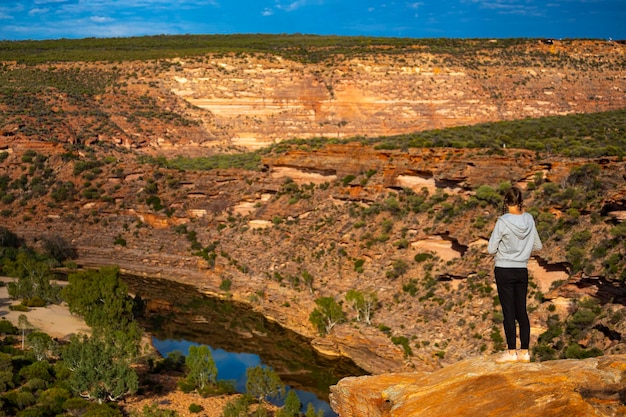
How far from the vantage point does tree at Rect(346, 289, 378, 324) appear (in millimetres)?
36312

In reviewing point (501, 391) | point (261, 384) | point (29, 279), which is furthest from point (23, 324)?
point (501, 391)

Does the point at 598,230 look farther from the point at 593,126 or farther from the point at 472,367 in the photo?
the point at 472,367

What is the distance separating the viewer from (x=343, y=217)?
46.0 m

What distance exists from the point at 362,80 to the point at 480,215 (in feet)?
163

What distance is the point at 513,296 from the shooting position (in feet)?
27.9

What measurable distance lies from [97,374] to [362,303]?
1457 cm

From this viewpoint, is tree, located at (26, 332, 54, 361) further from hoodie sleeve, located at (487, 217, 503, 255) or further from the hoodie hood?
the hoodie hood

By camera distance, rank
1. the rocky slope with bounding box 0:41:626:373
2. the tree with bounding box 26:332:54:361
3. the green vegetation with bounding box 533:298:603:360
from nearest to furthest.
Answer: the green vegetation with bounding box 533:298:603:360
the tree with bounding box 26:332:54:361
the rocky slope with bounding box 0:41:626:373

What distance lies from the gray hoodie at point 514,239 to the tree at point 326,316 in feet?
93.6

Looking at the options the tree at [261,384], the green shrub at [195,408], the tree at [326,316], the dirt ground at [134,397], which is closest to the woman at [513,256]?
the dirt ground at [134,397]

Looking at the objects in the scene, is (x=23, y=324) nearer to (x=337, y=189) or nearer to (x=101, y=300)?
(x=101, y=300)

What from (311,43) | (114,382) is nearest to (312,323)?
(114,382)

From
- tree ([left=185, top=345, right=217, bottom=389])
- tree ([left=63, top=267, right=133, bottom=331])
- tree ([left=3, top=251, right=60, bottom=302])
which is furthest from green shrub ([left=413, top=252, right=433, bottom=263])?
tree ([left=3, top=251, right=60, bottom=302])

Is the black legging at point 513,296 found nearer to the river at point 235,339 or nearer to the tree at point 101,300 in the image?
the river at point 235,339
